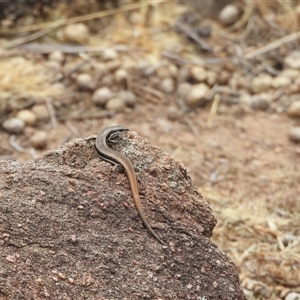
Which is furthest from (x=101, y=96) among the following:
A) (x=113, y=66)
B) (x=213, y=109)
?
(x=213, y=109)

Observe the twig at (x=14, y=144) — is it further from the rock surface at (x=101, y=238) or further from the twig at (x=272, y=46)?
the rock surface at (x=101, y=238)

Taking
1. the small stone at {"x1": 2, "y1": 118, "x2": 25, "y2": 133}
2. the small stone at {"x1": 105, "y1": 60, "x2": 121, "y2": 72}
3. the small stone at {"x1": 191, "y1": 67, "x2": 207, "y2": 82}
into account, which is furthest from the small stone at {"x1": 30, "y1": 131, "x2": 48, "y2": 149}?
the small stone at {"x1": 191, "y1": 67, "x2": 207, "y2": 82}

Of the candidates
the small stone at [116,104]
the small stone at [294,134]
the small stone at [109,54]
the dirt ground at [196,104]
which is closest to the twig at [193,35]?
the dirt ground at [196,104]

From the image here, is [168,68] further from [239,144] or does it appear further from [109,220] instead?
[109,220]

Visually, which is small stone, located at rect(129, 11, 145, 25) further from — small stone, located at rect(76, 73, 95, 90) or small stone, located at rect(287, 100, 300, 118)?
small stone, located at rect(287, 100, 300, 118)

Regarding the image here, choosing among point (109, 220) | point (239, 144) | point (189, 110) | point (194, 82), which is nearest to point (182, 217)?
point (109, 220)

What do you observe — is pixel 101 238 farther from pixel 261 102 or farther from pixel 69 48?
pixel 69 48
